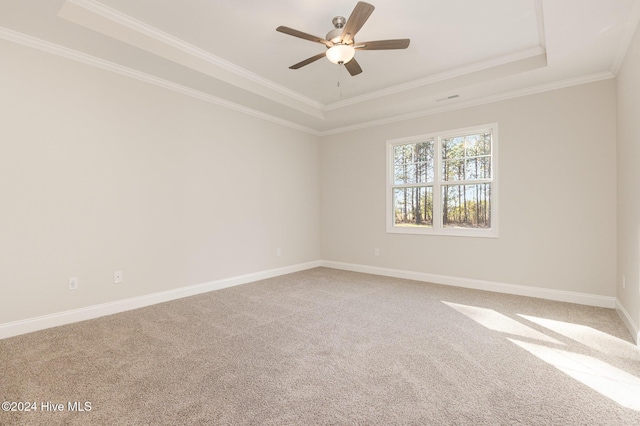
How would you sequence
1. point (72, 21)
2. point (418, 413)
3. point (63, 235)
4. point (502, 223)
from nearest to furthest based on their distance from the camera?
point (418, 413) → point (72, 21) → point (63, 235) → point (502, 223)

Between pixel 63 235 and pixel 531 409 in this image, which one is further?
pixel 63 235

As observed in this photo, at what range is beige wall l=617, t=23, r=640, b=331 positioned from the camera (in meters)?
2.54

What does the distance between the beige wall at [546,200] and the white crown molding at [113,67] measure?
271cm

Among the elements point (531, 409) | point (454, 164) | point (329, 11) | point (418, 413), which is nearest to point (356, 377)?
point (418, 413)

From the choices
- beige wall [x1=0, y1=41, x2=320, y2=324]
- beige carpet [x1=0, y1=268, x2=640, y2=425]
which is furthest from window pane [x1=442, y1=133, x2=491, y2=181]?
beige wall [x1=0, y1=41, x2=320, y2=324]

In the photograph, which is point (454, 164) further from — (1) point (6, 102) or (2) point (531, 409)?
(1) point (6, 102)

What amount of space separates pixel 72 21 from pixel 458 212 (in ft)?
16.1

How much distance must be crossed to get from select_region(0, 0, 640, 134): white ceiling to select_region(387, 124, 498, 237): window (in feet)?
1.92

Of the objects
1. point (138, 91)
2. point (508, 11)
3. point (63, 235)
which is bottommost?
point (63, 235)

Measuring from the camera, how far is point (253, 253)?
4809mm

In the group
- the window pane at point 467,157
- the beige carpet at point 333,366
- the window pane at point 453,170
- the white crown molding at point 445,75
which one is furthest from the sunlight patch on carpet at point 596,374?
the white crown molding at point 445,75

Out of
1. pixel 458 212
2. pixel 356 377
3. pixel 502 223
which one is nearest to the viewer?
pixel 356 377

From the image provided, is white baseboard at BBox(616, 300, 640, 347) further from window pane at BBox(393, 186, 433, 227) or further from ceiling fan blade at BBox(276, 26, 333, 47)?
ceiling fan blade at BBox(276, 26, 333, 47)

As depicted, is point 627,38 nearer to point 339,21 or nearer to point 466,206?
point 466,206
